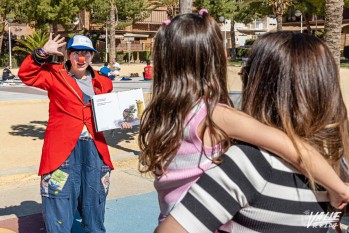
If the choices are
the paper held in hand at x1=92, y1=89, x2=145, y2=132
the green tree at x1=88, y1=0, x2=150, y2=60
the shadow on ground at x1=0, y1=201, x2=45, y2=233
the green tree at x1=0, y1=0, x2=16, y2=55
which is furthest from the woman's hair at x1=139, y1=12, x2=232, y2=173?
the green tree at x1=88, y1=0, x2=150, y2=60

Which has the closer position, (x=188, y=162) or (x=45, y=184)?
(x=188, y=162)

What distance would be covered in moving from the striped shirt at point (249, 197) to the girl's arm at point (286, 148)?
0.09 ft

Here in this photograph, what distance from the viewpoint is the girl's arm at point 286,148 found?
1353mm

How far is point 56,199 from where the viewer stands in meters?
3.83

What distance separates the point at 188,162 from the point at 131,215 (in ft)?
12.8

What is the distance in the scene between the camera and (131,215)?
5.32 m

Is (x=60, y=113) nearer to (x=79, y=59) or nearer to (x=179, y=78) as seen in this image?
(x=79, y=59)

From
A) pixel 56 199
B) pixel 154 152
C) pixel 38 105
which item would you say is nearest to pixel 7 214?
pixel 56 199

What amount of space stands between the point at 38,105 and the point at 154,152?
1471 centimetres

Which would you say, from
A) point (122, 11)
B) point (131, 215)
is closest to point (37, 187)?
point (131, 215)

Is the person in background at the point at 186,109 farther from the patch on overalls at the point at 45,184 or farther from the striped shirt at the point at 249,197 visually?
the patch on overalls at the point at 45,184

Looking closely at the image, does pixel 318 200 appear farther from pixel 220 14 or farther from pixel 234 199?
pixel 220 14

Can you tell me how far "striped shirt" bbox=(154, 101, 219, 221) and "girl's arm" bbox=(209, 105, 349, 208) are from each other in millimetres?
107

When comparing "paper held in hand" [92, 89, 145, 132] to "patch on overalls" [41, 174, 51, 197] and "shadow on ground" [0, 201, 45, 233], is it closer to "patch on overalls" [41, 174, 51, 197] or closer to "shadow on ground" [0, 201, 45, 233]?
"patch on overalls" [41, 174, 51, 197]
